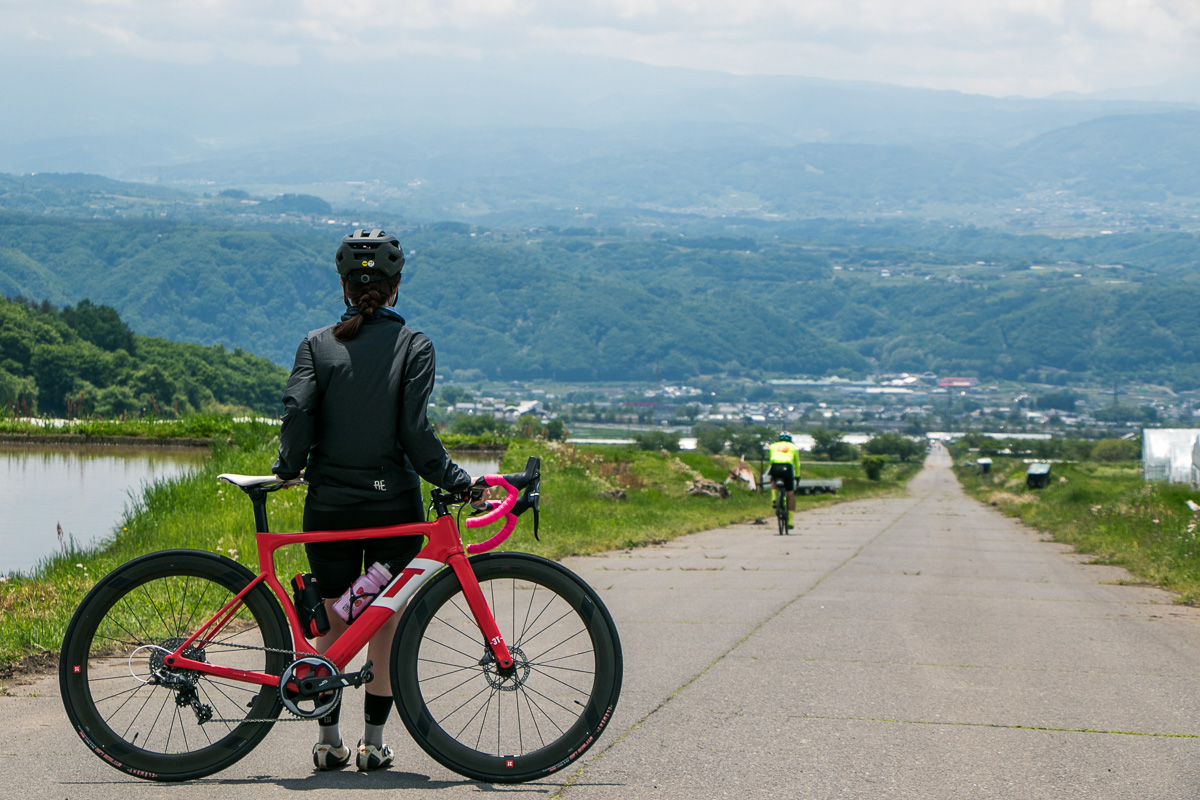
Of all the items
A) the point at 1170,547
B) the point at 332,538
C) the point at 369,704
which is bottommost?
the point at 1170,547

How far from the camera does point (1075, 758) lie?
454 centimetres

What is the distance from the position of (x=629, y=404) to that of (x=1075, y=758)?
168 meters

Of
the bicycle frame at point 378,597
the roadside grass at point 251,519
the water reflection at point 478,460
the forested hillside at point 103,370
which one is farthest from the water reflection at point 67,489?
the forested hillside at point 103,370

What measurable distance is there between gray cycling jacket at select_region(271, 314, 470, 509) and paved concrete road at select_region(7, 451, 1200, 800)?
1.06 metres

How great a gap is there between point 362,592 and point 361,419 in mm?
627

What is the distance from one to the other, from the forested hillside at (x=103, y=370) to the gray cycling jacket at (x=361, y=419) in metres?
35.6

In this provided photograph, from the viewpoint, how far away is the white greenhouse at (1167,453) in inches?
1622

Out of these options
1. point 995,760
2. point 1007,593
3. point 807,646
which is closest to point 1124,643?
point 807,646

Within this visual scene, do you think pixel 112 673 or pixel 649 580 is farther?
pixel 649 580

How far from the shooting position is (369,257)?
413 cm

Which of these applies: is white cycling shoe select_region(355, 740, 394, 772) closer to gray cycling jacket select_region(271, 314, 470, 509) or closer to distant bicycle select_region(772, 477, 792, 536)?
gray cycling jacket select_region(271, 314, 470, 509)

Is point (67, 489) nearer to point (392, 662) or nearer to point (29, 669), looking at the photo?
point (29, 669)

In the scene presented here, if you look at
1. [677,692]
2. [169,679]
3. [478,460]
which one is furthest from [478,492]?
[478,460]

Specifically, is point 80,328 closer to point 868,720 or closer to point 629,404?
point 868,720
